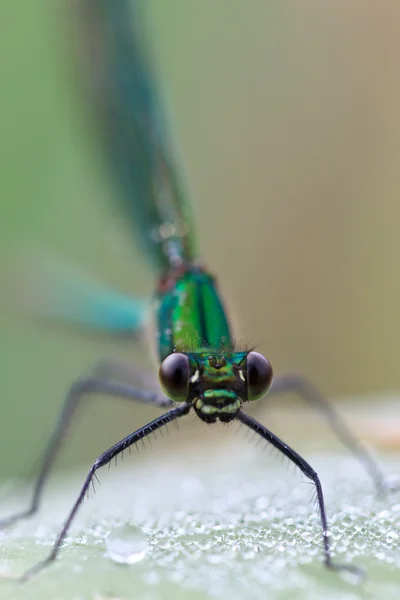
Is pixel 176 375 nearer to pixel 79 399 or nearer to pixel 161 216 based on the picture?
pixel 79 399

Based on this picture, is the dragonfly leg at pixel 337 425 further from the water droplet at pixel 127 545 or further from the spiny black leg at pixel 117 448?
the water droplet at pixel 127 545

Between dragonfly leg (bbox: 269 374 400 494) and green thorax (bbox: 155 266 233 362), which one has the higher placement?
green thorax (bbox: 155 266 233 362)

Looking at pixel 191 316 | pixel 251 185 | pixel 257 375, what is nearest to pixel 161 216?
pixel 191 316

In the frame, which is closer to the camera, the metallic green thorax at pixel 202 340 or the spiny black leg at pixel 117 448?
the spiny black leg at pixel 117 448

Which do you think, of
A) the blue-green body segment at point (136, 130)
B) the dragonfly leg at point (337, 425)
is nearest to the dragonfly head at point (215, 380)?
the dragonfly leg at point (337, 425)

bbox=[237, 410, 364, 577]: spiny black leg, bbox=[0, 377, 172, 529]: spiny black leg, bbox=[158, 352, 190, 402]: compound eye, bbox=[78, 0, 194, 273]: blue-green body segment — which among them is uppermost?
bbox=[78, 0, 194, 273]: blue-green body segment

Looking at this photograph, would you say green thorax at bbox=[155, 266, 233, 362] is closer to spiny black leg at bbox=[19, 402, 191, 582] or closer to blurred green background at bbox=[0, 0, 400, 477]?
spiny black leg at bbox=[19, 402, 191, 582]

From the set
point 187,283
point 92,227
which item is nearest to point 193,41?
point 92,227

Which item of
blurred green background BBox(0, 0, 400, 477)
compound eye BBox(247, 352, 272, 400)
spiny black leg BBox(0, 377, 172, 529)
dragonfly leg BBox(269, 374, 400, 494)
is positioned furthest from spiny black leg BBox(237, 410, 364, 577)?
blurred green background BBox(0, 0, 400, 477)
